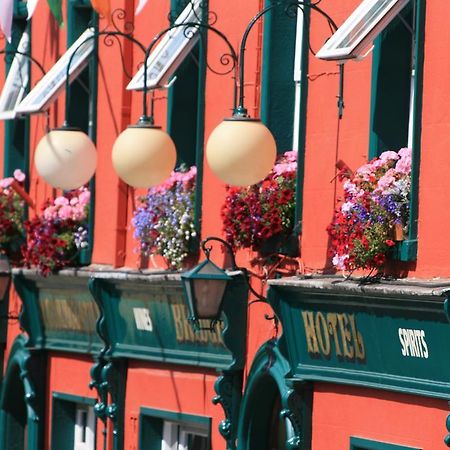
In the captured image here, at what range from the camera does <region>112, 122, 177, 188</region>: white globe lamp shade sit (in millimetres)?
15469

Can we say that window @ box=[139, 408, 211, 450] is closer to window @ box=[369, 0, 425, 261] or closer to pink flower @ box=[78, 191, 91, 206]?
pink flower @ box=[78, 191, 91, 206]

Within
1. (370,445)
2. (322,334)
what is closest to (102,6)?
(322,334)

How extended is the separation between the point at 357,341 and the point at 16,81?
26.9 feet

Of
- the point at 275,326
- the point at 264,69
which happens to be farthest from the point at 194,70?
the point at 275,326

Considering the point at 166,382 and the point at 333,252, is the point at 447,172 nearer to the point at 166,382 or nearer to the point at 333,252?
the point at 333,252

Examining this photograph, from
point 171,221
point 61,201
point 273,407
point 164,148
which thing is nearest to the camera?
point 164,148

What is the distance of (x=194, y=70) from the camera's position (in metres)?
18.3

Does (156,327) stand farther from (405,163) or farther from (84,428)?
(405,163)

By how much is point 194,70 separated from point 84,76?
2747mm

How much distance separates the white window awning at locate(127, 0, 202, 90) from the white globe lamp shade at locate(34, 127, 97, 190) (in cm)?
73

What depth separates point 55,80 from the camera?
1967cm

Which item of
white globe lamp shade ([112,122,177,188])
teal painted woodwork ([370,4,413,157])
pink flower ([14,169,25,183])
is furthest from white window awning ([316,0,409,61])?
pink flower ([14,169,25,183])

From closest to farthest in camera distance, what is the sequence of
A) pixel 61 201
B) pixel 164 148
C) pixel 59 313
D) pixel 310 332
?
pixel 310 332 → pixel 164 148 → pixel 61 201 → pixel 59 313

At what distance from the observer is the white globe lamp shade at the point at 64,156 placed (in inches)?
667
